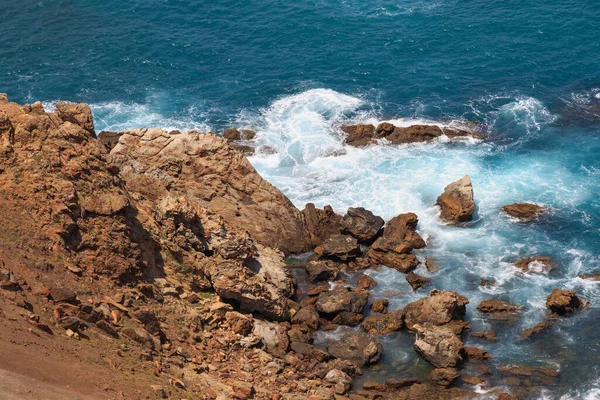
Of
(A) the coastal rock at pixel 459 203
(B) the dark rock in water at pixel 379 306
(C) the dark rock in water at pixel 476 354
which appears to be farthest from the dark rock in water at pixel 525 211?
(C) the dark rock in water at pixel 476 354

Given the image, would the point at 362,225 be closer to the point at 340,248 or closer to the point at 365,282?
the point at 340,248

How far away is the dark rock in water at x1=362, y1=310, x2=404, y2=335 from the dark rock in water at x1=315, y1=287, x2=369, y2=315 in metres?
1.23

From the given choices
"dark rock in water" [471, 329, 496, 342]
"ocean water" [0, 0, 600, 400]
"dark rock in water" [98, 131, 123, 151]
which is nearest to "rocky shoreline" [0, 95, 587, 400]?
"dark rock in water" [471, 329, 496, 342]

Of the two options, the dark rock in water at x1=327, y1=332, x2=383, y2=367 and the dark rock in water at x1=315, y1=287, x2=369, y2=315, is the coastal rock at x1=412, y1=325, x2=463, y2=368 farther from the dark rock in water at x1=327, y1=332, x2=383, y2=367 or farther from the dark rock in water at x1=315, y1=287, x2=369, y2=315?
the dark rock in water at x1=315, y1=287, x2=369, y2=315

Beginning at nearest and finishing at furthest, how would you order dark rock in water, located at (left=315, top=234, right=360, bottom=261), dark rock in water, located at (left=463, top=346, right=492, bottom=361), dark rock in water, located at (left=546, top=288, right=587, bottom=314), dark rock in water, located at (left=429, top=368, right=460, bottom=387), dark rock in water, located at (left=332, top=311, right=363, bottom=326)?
dark rock in water, located at (left=429, top=368, right=460, bottom=387) → dark rock in water, located at (left=463, top=346, right=492, bottom=361) → dark rock in water, located at (left=546, top=288, right=587, bottom=314) → dark rock in water, located at (left=332, top=311, right=363, bottom=326) → dark rock in water, located at (left=315, top=234, right=360, bottom=261)

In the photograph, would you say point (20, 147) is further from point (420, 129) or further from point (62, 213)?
point (420, 129)

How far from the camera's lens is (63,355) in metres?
31.1

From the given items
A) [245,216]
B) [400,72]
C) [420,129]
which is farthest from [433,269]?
[400,72]

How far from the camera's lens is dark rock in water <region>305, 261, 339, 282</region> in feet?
175

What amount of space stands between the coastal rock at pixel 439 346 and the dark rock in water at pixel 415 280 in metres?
6.87

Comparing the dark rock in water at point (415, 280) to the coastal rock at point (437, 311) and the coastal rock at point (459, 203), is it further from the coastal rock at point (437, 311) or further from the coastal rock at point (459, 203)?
the coastal rock at point (459, 203)

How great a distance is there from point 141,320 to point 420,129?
4304 cm

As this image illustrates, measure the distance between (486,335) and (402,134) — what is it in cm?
2956

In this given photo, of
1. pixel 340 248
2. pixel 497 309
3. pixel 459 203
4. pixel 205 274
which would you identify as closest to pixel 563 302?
pixel 497 309
